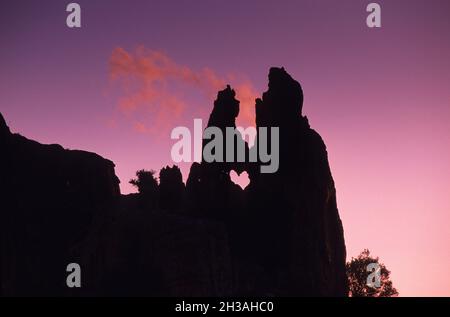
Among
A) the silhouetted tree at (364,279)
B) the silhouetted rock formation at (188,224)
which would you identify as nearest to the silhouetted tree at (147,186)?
the silhouetted rock formation at (188,224)

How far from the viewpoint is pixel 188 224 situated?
5628cm

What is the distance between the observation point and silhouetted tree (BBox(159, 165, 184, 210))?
74688 millimetres

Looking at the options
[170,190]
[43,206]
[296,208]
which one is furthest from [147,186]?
[296,208]

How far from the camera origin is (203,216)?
70.2 meters

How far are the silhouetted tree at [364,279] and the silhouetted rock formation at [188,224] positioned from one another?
28717 mm

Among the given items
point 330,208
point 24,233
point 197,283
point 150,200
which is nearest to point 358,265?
point 330,208

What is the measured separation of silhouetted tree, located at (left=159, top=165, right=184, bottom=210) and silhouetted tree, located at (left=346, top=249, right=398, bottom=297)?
148 ft

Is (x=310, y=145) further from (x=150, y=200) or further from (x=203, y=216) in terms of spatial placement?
(x=150, y=200)

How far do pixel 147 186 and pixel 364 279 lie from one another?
50.1 metres

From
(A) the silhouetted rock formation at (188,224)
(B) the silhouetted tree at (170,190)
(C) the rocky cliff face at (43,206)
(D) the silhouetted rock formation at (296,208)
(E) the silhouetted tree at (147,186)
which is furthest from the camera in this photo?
(E) the silhouetted tree at (147,186)

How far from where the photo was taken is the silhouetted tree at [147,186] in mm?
83938

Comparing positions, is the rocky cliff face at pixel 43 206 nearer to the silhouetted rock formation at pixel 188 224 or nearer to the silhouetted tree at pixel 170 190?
the silhouetted rock formation at pixel 188 224

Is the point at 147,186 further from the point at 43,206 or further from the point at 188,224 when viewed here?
the point at 188,224
